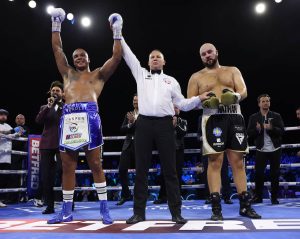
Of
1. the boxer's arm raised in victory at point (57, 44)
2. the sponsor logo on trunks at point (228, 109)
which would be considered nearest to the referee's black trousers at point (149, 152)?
the sponsor logo on trunks at point (228, 109)

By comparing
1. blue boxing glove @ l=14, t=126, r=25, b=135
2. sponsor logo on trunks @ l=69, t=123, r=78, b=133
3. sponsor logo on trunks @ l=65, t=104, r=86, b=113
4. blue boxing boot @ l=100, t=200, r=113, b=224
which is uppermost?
blue boxing glove @ l=14, t=126, r=25, b=135

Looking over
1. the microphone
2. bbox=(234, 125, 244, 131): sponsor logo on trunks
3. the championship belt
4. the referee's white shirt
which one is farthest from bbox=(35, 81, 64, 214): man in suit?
bbox=(234, 125, 244, 131): sponsor logo on trunks

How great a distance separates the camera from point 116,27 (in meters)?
2.81

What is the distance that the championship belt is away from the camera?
8.80 feet

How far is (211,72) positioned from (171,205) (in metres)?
1.17

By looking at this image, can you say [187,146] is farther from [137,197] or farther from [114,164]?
[137,197]

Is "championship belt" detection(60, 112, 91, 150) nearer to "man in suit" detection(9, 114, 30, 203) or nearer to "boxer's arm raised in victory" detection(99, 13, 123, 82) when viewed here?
"boxer's arm raised in victory" detection(99, 13, 123, 82)

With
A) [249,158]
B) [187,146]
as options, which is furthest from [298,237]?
[187,146]

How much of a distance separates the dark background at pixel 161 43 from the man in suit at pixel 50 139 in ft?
14.9

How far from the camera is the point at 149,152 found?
272 cm

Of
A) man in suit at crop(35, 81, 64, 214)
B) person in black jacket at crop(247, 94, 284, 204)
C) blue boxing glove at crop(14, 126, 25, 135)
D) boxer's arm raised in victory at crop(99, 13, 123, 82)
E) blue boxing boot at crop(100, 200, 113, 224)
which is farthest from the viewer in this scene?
blue boxing glove at crop(14, 126, 25, 135)

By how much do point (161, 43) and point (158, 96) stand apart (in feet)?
24.4

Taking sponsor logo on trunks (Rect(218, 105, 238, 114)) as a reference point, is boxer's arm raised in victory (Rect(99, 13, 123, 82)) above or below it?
above

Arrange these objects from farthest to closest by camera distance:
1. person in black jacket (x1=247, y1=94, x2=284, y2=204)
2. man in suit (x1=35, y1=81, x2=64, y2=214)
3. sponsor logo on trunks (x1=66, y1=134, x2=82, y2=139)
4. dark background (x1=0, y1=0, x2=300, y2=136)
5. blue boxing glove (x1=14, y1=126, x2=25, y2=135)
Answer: dark background (x1=0, y1=0, x2=300, y2=136) < blue boxing glove (x1=14, y1=126, x2=25, y2=135) < person in black jacket (x1=247, y1=94, x2=284, y2=204) < man in suit (x1=35, y1=81, x2=64, y2=214) < sponsor logo on trunks (x1=66, y1=134, x2=82, y2=139)
